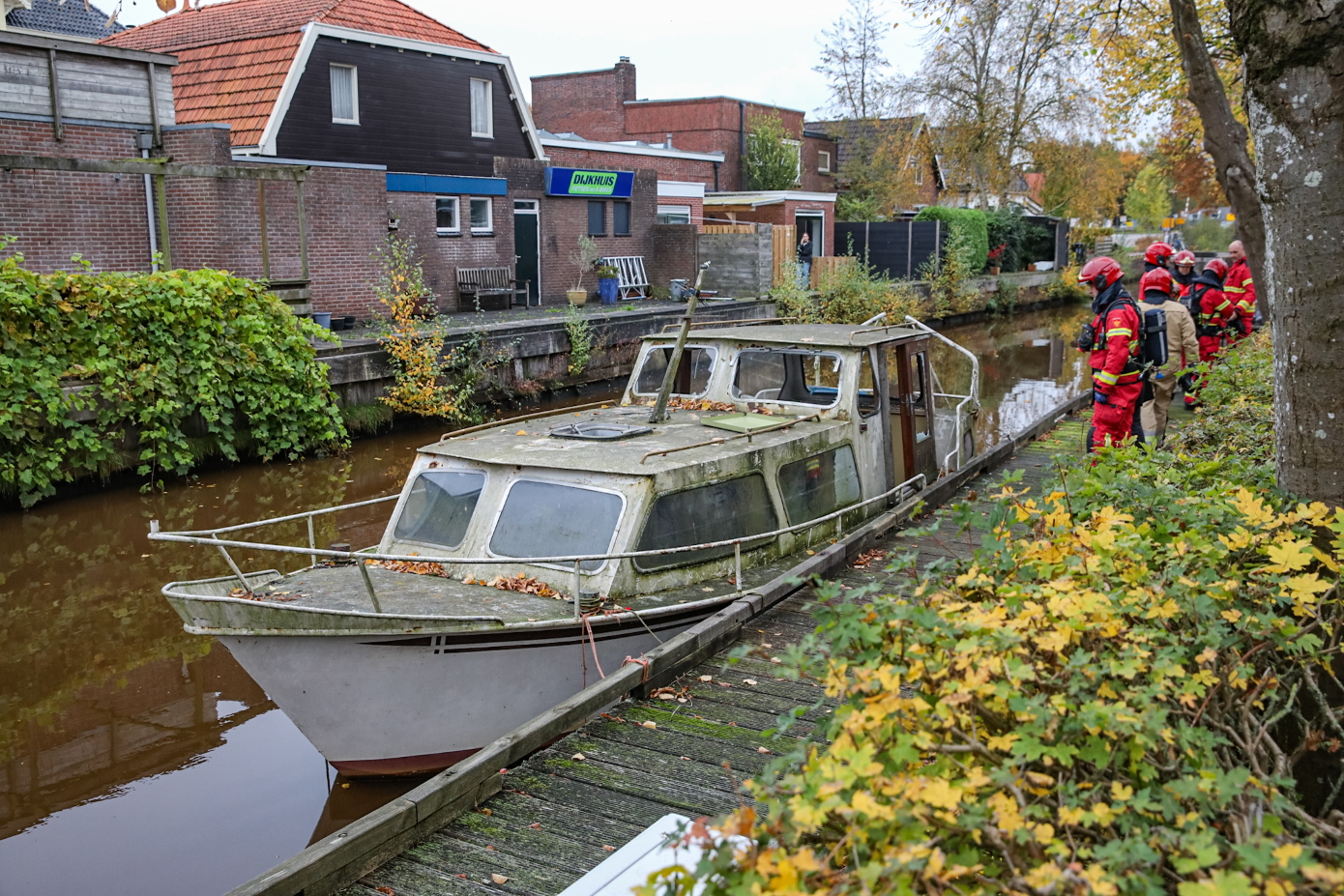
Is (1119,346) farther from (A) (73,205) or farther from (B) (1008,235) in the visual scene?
(B) (1008,235)

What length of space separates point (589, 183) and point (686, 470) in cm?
2215

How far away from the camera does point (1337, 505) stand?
171 inches

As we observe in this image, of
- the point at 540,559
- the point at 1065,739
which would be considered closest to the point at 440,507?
the point at 540,559

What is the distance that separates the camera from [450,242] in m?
24.7

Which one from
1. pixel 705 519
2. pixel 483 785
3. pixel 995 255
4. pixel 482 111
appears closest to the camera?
pixel 483 785

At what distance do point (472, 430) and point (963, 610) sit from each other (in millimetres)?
5961

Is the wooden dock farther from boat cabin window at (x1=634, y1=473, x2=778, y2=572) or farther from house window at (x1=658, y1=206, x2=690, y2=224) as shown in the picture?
house window at (x1=658, y1=206, x2=690, y2=224)

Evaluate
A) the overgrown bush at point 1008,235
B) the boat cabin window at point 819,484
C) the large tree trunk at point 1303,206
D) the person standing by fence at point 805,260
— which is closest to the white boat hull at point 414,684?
the boat cabin window at point 819,484

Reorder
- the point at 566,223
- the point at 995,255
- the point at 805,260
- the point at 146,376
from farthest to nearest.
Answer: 1. the point at 995,255
2. the point at 805,260
3. the point at 566,223
4. the point at 146,376

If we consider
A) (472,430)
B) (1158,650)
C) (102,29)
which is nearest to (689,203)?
(102,29)

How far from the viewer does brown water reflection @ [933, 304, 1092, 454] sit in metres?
21.2

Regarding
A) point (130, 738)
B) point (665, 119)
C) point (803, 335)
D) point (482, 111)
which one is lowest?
point (130, 738)

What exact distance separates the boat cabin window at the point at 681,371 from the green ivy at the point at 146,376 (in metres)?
6.69

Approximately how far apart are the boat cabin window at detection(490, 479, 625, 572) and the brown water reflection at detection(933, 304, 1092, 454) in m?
11.6
